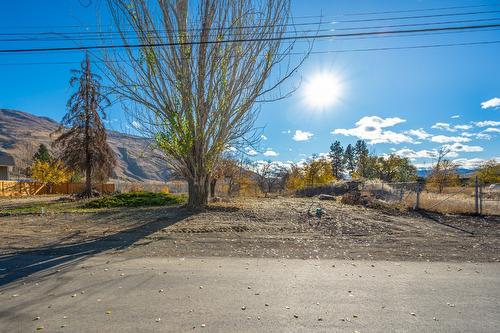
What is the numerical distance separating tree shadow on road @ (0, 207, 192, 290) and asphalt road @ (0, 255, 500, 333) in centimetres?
23

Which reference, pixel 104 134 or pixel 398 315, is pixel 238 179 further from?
pixel 398 315

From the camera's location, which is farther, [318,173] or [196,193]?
[318,173]

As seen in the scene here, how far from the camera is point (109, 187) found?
42.1 m

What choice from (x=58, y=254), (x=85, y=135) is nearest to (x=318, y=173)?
(x=85, y=135)

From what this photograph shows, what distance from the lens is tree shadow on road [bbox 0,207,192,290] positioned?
18.9ft

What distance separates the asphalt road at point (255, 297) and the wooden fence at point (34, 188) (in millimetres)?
32999

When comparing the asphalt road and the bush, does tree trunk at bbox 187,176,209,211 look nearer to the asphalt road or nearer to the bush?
the bush

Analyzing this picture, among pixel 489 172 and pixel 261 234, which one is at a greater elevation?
pixel 489 172

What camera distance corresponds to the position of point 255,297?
14.7 feet

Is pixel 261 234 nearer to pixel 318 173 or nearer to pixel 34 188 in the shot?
pixel 318 173

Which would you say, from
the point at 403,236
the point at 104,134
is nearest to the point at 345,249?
the point at 403,236

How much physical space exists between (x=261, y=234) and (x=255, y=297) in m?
4.40

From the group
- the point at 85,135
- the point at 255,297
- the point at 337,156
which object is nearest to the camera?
the point at 255,297

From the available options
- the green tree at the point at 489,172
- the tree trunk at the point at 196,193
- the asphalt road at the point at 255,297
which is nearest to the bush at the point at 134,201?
the tree trunk at the point at 196,193
